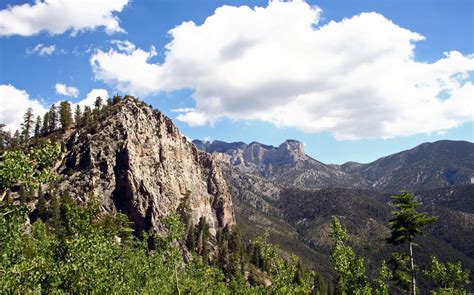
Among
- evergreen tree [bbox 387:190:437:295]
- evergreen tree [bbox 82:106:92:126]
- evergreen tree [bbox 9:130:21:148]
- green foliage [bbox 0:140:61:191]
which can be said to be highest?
evergreen tree [bbox 82:106:92:126]

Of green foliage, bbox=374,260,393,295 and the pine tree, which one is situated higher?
the pine tree

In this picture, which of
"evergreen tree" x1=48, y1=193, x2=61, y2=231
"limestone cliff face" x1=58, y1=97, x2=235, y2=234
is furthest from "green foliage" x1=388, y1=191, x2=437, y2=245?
"limestone cliff face" x1=58, y1=97, x2=235, y2=234

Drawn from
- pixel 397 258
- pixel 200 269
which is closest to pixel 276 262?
pixel 397 258

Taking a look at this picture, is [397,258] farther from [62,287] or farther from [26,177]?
[26,177]

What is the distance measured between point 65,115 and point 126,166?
3938 cm

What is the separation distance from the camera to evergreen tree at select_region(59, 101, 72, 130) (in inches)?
6890

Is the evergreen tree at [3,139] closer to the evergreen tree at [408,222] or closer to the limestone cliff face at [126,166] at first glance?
the limestone cliff face at [126,166]

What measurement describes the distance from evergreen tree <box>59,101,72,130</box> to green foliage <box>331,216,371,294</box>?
16190cm

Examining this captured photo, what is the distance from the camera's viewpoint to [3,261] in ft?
55.2

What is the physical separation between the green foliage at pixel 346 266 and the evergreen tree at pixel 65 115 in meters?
162

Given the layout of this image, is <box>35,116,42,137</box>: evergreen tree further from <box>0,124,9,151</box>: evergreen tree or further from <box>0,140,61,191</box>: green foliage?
<box>0,140,61,191</box>: green foliage

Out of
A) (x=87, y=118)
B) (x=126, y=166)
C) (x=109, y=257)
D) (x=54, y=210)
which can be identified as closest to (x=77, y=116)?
(x=87, y=118)

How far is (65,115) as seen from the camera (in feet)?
575

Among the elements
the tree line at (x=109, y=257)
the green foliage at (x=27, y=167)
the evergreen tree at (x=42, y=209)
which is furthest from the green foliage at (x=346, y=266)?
the evergreen tree at (x=42, y=209)
